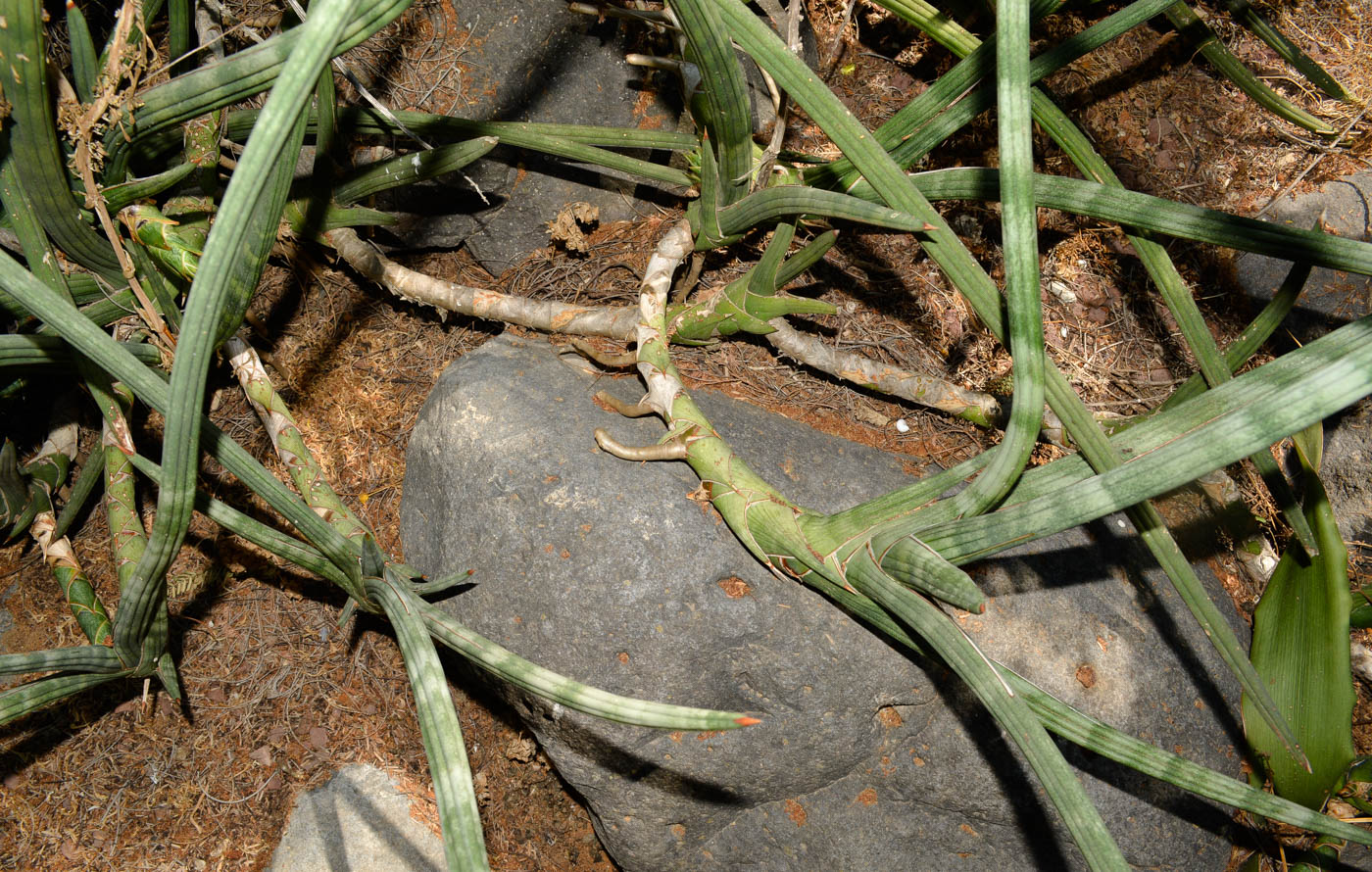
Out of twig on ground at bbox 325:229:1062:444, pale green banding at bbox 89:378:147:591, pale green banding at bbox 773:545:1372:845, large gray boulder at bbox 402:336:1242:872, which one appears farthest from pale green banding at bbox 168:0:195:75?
pale green banding at bbox 773:545:1372:845

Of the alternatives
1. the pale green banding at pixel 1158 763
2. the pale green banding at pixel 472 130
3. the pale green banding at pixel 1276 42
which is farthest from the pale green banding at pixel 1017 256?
the pale green banding at pixel 1276 42

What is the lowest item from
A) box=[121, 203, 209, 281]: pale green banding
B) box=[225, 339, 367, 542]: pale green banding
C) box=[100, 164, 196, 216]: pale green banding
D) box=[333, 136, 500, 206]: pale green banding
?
box=[225, 339, 367, 542]: pale green banding

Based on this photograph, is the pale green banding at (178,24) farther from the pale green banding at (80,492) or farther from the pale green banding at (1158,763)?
the pale green banding at (1158,763)

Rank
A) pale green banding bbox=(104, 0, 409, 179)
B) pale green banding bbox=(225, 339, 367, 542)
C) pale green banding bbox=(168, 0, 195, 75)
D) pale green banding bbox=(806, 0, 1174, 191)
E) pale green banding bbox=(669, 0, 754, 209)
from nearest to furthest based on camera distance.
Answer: pale green banding bbox=(104, 0, 409, 179) → pale green banding bbox=(669, 0, 754, 209) → pale green banding bbox=(806, 0, 1174, 191) → pale green banding bbox=(168, 0, 195, 75) → pale green banding bbox=(225, 339, 367, 542)

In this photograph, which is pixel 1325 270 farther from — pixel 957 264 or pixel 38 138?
pixel 38 138

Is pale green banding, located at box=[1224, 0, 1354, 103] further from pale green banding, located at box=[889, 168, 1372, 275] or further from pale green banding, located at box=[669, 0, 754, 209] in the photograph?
pale green banding, located at box=[669, 0, 754, 209]

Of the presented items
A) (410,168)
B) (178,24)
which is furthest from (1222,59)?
(178,24)

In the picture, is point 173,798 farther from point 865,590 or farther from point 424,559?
point 865,590
